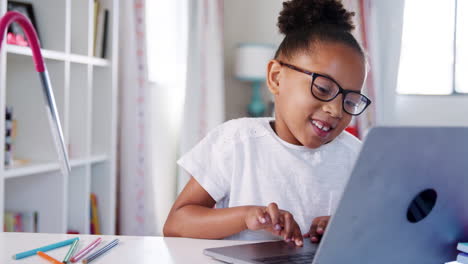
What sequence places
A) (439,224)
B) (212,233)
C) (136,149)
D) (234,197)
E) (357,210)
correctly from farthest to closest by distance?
1. (136,149)
2. (234,197)
3. (212,233)
4. (439,224)
5. (357,210)

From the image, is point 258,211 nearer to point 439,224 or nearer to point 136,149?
point 439,224

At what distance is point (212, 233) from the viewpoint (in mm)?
1023

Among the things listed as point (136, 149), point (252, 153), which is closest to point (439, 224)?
point (252, 153)

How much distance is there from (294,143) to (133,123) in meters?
1.81

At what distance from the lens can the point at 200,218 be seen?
105cm

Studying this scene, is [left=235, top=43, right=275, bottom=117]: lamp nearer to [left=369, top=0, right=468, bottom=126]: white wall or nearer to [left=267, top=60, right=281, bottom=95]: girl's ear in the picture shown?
[left=369, top=0, right=468, bottom=126]: white wall

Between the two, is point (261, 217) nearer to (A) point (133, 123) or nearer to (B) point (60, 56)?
(B) point (60, 56)

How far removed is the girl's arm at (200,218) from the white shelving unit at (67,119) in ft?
3.20

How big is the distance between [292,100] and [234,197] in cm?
25

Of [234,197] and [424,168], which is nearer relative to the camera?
[424,168]

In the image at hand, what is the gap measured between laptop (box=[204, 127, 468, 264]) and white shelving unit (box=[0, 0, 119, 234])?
5.02 ft

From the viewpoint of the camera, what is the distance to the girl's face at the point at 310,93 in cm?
106

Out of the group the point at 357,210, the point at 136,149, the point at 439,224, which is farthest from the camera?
the point at 136,149

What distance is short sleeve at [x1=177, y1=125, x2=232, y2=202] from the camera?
3.80ft
